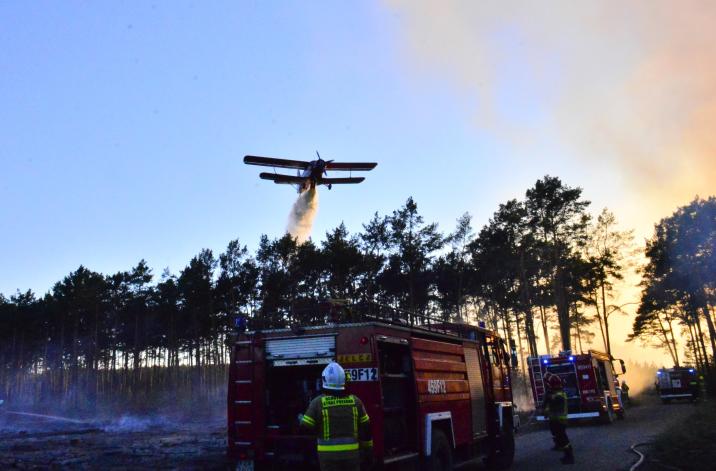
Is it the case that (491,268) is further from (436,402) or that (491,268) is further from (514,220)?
(436,402)

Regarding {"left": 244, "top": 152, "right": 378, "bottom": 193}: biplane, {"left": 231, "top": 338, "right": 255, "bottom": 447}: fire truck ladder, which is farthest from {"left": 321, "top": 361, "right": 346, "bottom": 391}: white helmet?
{"left": 244, "top": 152, "right": 378, "bottom": 193}: biplane

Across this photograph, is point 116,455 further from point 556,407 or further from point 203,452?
point 556,407

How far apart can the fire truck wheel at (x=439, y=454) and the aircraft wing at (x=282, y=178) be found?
2290cm

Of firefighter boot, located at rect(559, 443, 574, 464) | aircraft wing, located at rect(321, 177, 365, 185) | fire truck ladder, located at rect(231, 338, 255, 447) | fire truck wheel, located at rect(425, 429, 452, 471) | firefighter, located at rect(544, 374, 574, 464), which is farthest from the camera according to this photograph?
aircraft wing, located at rect(321, 177, 365, 185)

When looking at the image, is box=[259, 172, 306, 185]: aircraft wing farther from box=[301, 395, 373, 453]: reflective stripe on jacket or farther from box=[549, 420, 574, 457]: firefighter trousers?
box=[301, 395, 373, 453]: reflective stripe on jacket

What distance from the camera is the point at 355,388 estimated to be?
25.5 ft

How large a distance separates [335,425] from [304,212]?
96.9ft

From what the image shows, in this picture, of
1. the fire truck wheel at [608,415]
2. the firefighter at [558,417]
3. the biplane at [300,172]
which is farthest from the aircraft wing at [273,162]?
the firefighter at [558,417]

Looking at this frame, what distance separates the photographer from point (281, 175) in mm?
30688

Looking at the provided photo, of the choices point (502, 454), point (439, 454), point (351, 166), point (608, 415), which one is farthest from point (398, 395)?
point (351, 166)

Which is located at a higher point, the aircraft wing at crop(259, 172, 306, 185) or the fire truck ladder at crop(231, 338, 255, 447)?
the aircraft wing at crop(259, 172, 306, 185)

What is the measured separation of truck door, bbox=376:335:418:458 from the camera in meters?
8.27

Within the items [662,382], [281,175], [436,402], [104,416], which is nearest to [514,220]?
[662,382]

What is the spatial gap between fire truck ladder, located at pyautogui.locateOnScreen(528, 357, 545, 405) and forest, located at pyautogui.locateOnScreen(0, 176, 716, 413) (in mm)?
6898
